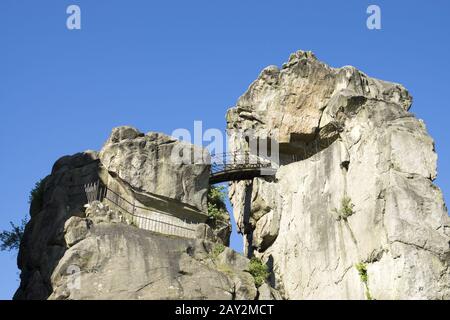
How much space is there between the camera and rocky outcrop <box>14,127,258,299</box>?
110 feet

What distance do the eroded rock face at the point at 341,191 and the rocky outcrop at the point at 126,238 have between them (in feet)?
18.5

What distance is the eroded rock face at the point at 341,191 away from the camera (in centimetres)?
3734

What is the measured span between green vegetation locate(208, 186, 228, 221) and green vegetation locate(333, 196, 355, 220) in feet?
20.8

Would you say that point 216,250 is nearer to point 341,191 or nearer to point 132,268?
point 132,268

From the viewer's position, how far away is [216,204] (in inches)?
1706

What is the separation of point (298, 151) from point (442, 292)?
1493cm

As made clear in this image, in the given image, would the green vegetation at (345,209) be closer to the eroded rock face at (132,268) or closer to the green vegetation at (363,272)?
the green vegetation at (363,272)

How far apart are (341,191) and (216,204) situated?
277 inches

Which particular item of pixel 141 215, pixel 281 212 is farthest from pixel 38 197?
pixel 281 212

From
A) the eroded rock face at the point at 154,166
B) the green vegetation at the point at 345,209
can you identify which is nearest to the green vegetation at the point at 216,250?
the eroded rock face at the point at 154,166

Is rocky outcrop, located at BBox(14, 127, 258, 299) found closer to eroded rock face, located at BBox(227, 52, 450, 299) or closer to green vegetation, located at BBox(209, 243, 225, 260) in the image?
green vegetation, located at BBox(209, 243, 225, 260)
